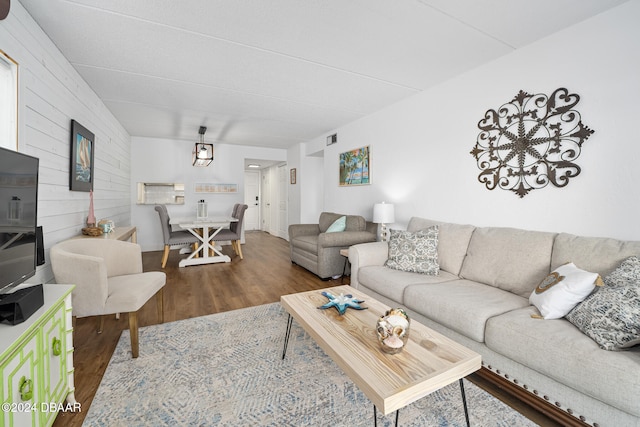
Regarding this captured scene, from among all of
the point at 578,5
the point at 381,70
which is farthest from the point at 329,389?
the point at 578,5

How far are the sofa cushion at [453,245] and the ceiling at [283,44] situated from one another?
1.56 meters

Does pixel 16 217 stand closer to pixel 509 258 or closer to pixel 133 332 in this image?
pixel 133 332

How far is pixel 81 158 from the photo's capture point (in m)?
2.77

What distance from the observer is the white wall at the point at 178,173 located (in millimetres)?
5574

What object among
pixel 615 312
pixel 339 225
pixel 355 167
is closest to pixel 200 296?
pixel 339 225

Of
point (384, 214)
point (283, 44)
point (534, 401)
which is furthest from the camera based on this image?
point (384, 214)

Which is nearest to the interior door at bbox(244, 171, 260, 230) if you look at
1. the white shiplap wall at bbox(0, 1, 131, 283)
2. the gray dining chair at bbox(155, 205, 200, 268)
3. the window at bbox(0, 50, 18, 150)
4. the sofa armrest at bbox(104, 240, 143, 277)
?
the gray dining chair at bbox(155, 205, 200, 268)

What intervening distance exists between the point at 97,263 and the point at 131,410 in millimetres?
897

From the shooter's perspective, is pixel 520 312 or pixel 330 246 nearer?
pixel 520 312

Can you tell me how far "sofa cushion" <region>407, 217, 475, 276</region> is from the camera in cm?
252

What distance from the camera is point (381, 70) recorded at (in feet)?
8.93

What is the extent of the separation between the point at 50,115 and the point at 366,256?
2.96 meters

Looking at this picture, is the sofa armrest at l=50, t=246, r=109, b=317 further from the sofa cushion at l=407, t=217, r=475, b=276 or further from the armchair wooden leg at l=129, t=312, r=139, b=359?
the sofa cushion at l=407, t=217, r=475, b=276

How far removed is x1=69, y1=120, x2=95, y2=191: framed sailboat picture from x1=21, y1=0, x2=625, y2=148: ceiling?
59cm
